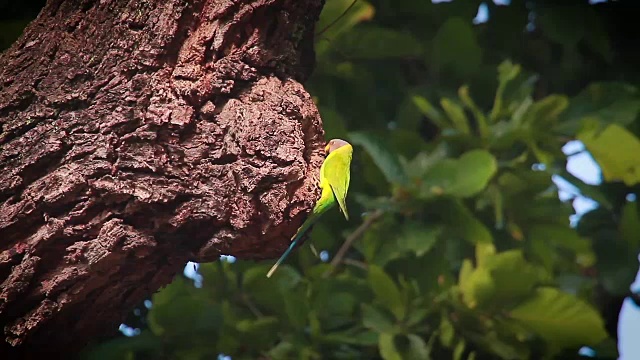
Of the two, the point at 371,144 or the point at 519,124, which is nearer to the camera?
the point at 371,144

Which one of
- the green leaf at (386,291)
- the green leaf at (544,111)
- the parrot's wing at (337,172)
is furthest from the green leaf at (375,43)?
the parrot's wing at (337,172)

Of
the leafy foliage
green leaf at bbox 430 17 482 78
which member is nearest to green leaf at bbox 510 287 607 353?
the leafy foliage

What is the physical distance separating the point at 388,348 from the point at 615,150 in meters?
0.90

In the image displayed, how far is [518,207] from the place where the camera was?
2.41 meters

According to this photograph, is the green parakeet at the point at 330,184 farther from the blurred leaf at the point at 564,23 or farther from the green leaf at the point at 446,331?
the blurred leaf at the point at 564,23

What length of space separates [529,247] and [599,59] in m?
0.88

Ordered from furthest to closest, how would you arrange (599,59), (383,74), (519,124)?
(599,59)
(383,74)
(519,124)

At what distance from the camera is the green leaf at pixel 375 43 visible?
2.29 metres

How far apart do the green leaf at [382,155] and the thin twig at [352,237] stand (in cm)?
18

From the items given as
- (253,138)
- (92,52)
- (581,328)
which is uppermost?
(92,52)

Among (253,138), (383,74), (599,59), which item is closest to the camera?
(253,138)

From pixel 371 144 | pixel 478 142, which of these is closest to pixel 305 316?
pixel 371 144

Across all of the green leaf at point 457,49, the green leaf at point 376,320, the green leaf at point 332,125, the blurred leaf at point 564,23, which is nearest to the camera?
the green leaf at point 332,125

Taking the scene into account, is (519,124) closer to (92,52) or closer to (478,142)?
(478,142)
